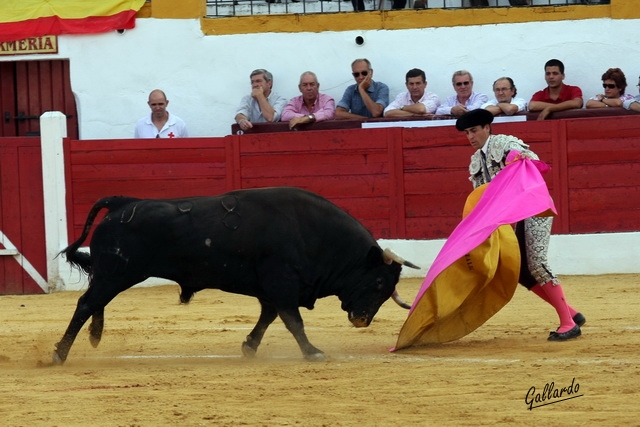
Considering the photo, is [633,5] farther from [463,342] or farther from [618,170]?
[463,342]

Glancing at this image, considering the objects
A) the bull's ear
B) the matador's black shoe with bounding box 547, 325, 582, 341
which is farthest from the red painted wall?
the bull's ear

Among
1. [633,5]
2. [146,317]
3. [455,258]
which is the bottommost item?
[146,317]

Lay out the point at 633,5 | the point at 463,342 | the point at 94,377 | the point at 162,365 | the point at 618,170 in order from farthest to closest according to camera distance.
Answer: the point at 633,5 < the point at 618,170 < the point at 463,342 < the point at 162,365 < the point at 94,377

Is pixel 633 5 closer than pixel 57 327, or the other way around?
pixel 57 327

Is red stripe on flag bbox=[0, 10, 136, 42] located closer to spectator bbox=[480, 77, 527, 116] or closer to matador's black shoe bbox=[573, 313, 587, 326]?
spectator bbox=[480, 77, 527, 116]

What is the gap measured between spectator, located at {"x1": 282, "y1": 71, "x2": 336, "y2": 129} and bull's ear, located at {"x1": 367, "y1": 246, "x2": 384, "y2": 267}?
13.4ft

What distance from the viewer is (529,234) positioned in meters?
6.19

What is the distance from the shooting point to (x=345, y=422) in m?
4.20

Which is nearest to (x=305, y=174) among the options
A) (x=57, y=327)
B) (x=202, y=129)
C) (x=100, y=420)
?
(x=202, y=129)

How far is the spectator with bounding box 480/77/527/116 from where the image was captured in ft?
31.7

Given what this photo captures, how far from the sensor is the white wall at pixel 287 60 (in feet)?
34.0

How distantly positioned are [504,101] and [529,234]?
3743 millimetres

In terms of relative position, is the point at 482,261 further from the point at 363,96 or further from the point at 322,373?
the point at 363,96

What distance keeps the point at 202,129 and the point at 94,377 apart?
18.4ft
